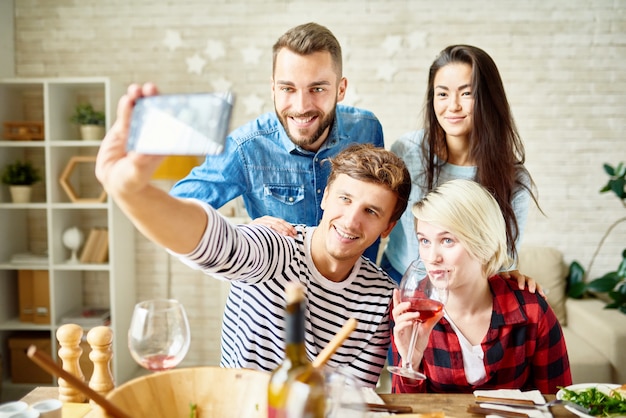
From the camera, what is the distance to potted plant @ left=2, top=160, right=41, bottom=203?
4016mm

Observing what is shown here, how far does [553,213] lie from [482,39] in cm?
146

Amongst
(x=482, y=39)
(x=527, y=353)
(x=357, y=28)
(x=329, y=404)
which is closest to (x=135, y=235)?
(x=357, y=28)

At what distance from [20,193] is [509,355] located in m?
3.69

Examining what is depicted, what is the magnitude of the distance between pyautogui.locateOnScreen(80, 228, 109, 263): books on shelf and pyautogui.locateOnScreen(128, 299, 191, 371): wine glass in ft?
10.5

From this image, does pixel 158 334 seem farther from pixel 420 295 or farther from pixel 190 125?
pixel 420 295

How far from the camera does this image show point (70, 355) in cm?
127

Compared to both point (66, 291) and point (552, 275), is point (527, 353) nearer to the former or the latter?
point (552, 275)

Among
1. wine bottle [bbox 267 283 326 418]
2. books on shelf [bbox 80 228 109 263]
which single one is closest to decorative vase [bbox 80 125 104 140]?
books on shelf [bbox 80 228 109 263]

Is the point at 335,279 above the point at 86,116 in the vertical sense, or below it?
below

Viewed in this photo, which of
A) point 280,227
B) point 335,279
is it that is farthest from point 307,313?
point 280,227

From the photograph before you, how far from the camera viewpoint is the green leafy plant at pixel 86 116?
3.96 m

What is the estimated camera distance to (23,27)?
4363mm

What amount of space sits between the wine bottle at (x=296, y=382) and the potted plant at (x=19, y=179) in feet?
12.4

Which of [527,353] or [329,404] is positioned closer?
[329,404]
